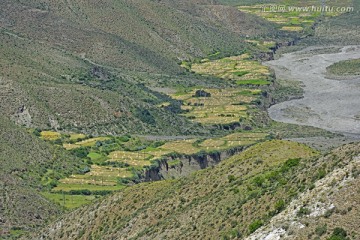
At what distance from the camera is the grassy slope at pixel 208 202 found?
48.2 meters

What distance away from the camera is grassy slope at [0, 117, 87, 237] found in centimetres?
8950

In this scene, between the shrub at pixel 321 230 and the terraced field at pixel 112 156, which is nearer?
the shrub at pixel 321 230

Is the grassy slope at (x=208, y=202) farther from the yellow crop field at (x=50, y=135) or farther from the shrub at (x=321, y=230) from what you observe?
the yellow crop field at (x=50, y=135)

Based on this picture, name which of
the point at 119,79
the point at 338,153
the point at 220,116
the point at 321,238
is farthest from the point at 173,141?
the point at 321,238

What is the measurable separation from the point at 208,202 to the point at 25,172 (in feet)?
171

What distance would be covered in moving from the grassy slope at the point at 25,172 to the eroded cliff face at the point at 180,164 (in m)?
9.40

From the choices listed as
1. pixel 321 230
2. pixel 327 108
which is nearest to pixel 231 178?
pixel 321 230

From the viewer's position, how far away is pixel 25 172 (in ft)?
346

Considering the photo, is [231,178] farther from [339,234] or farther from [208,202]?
[339,234]

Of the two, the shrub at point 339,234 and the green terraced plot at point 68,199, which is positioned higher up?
the shrub at point 339,234

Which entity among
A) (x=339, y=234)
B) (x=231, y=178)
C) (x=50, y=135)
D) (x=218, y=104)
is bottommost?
(x=218, y=104)

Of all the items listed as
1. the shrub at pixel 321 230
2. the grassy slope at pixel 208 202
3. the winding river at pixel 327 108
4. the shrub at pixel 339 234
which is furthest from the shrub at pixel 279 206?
the winding river at pixel 327 108

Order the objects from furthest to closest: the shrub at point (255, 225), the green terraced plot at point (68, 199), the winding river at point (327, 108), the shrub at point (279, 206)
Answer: the winding river at point (327, 108), the green terraced plot at point (68, 199), the shrub at point (279, 206), the shrub at point (255, 225)

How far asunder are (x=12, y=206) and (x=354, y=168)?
55231mm
